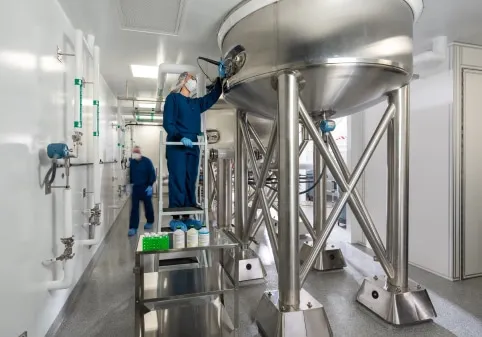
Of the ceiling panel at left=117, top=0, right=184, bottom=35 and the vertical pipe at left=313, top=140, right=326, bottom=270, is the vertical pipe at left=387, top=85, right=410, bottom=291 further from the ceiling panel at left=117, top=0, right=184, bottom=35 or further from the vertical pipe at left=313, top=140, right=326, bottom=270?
the ceiling panel at left=117, top=0, right=184, bottom=35

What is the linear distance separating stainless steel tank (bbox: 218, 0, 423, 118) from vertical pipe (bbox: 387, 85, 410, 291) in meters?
0.17

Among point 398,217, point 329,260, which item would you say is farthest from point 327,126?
point 329,260

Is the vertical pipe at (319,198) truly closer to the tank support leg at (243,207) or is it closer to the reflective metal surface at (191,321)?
the tank support leg at (243,207)

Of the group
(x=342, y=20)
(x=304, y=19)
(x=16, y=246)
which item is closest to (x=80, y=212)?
(x=16, y=246)

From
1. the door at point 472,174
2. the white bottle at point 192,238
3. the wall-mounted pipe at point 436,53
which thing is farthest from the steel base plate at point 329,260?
the wall-mounted pipe at point 436,53

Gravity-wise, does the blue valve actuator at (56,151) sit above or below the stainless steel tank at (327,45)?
below

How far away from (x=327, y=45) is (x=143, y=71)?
239cm

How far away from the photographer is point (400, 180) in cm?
183

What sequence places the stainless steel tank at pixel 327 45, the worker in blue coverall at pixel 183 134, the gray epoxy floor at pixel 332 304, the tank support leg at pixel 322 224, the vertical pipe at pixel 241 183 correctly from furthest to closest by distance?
the tank support leg at pixel 322 224 < the vertical pipe at pixel 241 183 < the worker in blue coverall at pixel 183 134 < the gray epoxy floor at pixel 332 304 < the stainless steel tank at pixel 327 45

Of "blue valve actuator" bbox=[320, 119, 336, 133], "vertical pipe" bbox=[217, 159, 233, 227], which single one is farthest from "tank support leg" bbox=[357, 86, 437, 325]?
"vertical pipe" bbox=[217, 159, 233, 227]

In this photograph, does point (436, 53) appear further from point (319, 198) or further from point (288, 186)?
point (288, 186)

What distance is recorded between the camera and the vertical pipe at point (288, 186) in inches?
57.6

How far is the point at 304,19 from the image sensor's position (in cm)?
142

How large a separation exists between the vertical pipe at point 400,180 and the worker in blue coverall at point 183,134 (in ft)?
4.35
